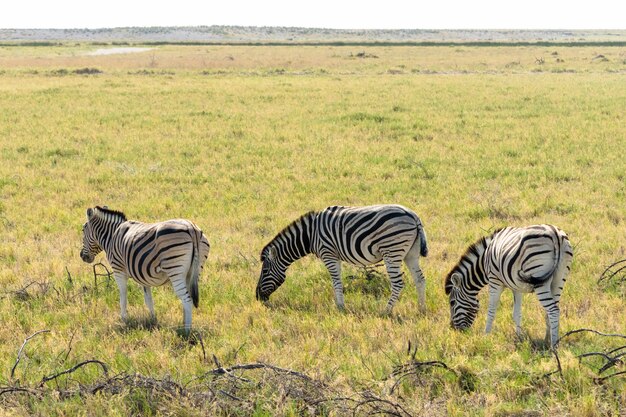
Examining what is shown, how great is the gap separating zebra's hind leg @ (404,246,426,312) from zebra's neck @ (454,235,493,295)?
88 cm

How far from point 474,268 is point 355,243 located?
1.63m

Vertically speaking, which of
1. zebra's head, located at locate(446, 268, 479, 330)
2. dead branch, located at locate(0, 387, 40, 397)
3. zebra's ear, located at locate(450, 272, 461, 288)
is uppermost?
zebra's ear, located at locate(450, 272, 461, 288)

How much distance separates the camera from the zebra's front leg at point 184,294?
7.69 meters

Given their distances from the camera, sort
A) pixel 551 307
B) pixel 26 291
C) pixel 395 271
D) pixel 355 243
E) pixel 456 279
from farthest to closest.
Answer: pixel 26 291, pixel 355 243, pixel 395 271, pixel 456 279, pixel 551 307

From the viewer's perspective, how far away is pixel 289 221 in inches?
543

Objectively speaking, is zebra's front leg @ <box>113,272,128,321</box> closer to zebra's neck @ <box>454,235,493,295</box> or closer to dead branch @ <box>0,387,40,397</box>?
dead branch @ <box>0,387,40,397</box>

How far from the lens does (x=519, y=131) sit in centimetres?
2489

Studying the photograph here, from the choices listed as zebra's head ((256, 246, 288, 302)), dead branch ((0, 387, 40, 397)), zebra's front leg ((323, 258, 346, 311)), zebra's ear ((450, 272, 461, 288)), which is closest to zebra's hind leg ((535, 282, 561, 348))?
zebra's ear ((450, 272, 461, 288))

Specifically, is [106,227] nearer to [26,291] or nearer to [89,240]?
[89,240]

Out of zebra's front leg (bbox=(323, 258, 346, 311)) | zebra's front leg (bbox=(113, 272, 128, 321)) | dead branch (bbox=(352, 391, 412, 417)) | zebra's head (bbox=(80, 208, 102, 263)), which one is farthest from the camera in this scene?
zebra's head (bbox=(80, 208, 102, 263))

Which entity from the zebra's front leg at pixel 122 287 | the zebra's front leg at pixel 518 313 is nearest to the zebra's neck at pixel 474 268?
the zebra's front leg at pixel 518 313

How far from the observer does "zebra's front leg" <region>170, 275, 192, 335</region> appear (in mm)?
7691

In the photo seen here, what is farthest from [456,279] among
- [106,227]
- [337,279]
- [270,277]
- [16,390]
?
[16,390]

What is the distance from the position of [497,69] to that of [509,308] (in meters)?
54.5
